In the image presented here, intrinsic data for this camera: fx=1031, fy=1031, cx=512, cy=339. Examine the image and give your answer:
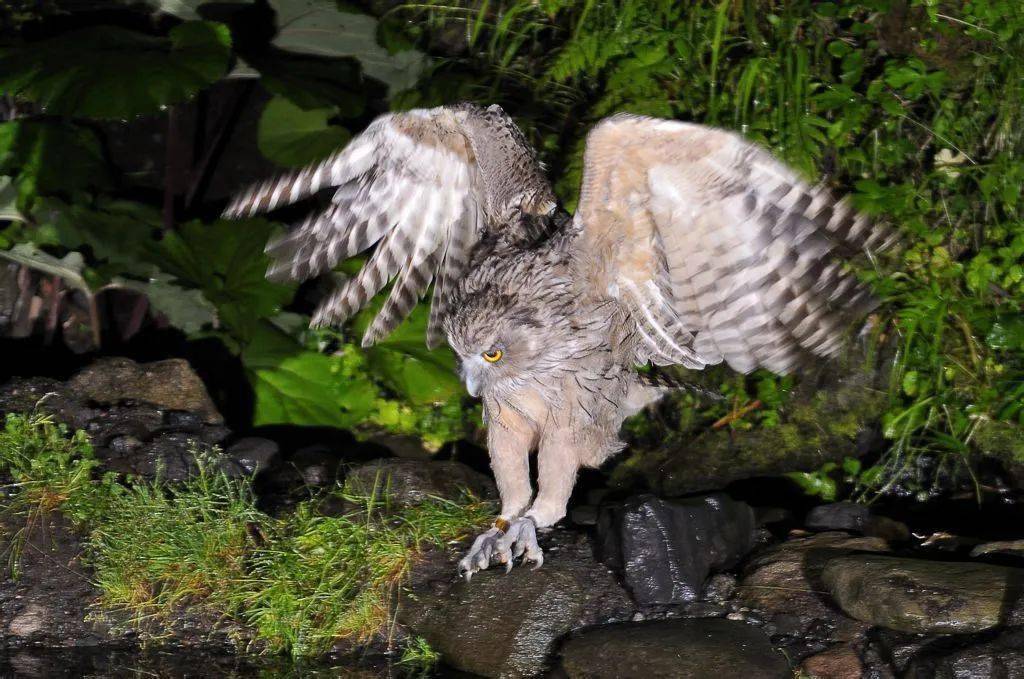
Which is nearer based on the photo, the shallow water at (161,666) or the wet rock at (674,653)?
the wet rock at (674,653)

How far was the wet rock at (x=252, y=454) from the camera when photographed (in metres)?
4.19

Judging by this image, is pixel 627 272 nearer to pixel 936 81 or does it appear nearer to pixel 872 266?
pixel 872 266

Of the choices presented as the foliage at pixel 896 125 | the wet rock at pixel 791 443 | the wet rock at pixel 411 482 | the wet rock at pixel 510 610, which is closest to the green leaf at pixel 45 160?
the foliage at pixel 896 125

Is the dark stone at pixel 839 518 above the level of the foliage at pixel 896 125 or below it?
below

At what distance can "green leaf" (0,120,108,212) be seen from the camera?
482cm

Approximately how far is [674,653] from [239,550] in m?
1.52

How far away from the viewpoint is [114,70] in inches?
165

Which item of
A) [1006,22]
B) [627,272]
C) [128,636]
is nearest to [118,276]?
[128,636]

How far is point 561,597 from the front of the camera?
3.33 m

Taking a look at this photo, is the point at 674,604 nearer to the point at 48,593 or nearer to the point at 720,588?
the point at 720,588

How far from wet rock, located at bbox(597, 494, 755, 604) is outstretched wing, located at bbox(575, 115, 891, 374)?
1.74 ft

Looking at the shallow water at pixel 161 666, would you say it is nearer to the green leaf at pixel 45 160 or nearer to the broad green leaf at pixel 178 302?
the broad green leaf at pixel 178 302

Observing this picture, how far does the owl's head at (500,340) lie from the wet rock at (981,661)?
145 centimetres

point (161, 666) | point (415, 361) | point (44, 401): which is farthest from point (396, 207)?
point (161, 666)
